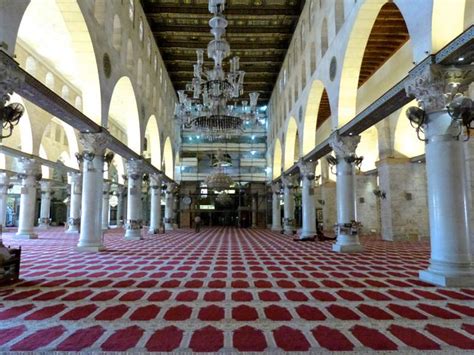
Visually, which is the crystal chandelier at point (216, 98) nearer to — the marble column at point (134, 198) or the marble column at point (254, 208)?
the marble column at point (134, 198)

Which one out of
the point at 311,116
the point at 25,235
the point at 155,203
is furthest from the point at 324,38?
the point at 25,235

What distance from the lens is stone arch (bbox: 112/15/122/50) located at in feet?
33.1

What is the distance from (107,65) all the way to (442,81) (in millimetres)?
8168

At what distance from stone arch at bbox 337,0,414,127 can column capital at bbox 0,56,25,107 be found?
704 cm

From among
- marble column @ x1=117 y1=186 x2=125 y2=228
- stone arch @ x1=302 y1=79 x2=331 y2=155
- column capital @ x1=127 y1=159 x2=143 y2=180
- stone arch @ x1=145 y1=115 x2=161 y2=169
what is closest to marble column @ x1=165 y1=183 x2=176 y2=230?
stone arch @ x1=145 y1=115 x2=161 y2=169

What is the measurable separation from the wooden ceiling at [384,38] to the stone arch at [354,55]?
1.92ft

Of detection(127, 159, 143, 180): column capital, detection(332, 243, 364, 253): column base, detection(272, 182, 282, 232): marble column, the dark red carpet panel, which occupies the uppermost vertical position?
detection(127, 159, 143, 180): column capital

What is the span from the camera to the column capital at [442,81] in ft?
15.7

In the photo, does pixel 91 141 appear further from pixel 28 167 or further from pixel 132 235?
pixel 28 167

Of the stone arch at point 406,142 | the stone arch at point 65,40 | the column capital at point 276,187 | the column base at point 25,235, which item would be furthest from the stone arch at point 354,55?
the column base at point 25,235

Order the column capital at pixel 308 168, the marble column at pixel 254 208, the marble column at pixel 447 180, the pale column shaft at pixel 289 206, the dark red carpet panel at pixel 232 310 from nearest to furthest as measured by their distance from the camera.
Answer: the dark red carpet panel at pixel 232 310
the marble column at pixel 447 180
the column capital at pixel 308 168
the pale column shaft at pixel 289 206
the marble column at pixel 254 208

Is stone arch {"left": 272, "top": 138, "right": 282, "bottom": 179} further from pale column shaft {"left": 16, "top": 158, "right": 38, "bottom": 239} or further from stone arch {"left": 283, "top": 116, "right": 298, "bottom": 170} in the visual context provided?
pale column shaft {"left": 16, "top": 158, "right": 38, "bottom": 239}

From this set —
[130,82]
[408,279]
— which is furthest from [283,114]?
[408,279]

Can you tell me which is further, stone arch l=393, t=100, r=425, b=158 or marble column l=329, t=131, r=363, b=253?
stone arch l=393, t=100, r=425, b=158
